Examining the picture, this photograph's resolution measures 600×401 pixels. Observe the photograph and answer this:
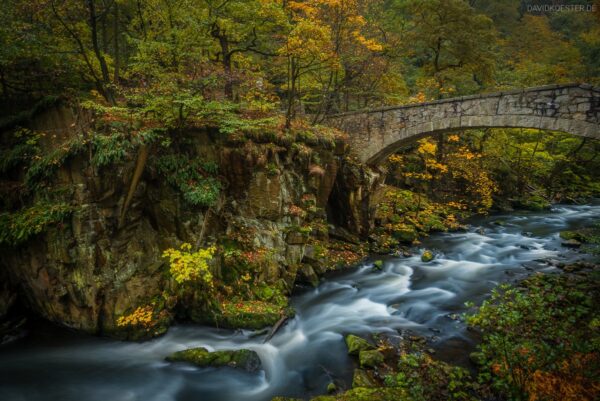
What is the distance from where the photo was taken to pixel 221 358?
6.51 meters

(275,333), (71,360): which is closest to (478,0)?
(275,333)

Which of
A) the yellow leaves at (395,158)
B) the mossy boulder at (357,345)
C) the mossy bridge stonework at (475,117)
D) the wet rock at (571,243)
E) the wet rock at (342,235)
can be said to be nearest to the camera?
the mossy boulder at (357,345)

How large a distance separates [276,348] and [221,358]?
122 centimetres

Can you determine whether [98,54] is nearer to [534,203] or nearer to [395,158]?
[395,158]

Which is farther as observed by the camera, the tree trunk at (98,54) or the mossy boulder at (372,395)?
the tree trunk at (98,54)

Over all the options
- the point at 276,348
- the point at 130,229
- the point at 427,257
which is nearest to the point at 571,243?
the point at 427,257

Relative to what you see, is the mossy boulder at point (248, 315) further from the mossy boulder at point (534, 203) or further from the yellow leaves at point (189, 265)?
the mossy boulder at point (534, 203)

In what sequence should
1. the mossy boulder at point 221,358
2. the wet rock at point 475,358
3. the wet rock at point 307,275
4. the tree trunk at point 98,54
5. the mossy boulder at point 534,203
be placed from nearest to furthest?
the wet rock at point 475,358 → the mossy boulder at point 221,358 → the tree trunk at point 98,54 → the wet rock at point 307,275 → the mossy boulder at point 534,203

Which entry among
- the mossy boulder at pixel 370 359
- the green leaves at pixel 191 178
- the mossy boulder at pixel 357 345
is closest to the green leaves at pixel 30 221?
the green leaves at pixel 191 178

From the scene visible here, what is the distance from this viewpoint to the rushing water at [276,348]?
6086 mm

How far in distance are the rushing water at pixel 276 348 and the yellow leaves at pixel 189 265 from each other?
1188mm

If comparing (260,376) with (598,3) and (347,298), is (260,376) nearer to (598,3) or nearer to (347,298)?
(347,298)

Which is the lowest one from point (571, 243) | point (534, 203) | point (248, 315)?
point (571, 243)

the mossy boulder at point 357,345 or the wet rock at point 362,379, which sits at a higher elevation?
the wet rock at point 362,379
